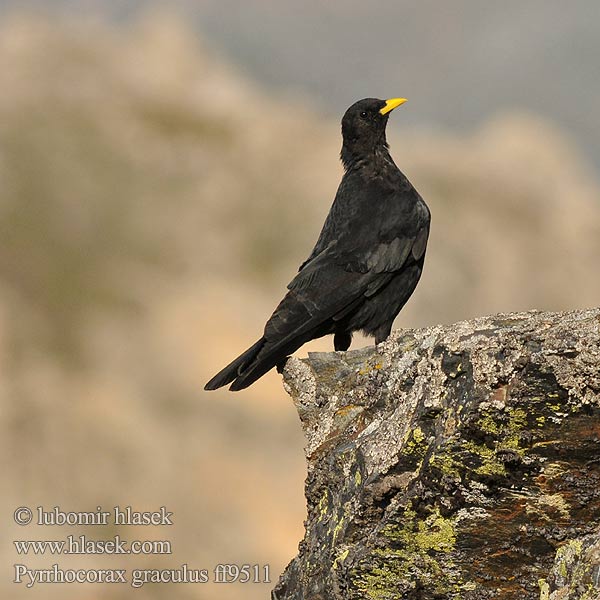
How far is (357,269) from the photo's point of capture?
9938 millimetres

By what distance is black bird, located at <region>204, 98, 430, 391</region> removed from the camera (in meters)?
8.78

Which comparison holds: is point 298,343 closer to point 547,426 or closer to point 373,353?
point 373,353

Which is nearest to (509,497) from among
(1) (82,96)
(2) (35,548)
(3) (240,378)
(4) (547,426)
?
(4) (547,426)

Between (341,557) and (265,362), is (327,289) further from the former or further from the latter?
(341,557)

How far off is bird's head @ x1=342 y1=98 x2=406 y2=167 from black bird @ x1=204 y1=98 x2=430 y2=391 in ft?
0.05

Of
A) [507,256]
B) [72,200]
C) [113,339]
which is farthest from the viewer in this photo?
[507,256]

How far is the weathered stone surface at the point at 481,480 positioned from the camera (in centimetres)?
508

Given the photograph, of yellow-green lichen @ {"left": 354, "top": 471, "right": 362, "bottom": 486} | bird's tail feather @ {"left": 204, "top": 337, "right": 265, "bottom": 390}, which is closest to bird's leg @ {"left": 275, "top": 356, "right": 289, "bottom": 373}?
bird's tail feather @ {"left": 204, "top": 337, "right": 265, "bottom": 390}

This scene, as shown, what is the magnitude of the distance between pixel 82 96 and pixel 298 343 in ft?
199

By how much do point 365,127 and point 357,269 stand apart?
236 cm

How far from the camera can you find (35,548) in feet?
95.2

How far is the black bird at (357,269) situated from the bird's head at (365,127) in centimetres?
2

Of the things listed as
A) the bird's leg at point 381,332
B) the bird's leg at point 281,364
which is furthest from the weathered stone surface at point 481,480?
the bird's leg at point 381,332

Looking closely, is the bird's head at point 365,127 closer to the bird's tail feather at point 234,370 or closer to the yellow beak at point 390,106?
the yellow beak at point 390,106
